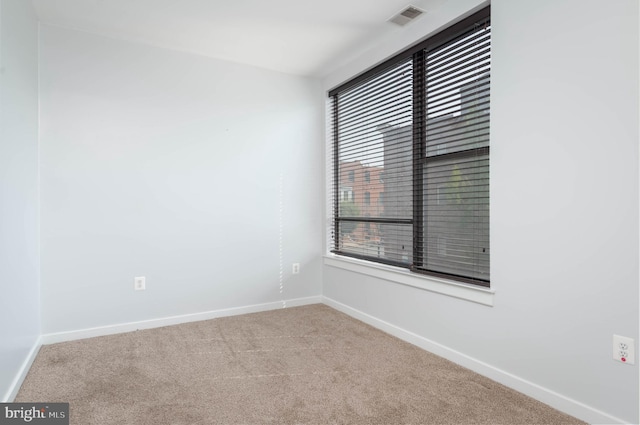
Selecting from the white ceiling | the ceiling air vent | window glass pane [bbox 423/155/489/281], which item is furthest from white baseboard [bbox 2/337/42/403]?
the ceiling air vent

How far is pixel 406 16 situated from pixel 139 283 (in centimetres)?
295

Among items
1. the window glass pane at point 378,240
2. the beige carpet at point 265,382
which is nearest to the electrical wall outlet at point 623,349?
the beige carpet at point 265,382

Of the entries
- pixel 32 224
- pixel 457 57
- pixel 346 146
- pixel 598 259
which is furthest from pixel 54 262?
pixel 598 259

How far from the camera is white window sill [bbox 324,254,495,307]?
2260 mm

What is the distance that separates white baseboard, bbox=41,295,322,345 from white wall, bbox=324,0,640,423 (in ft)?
6.08

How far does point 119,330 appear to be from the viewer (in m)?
3.02

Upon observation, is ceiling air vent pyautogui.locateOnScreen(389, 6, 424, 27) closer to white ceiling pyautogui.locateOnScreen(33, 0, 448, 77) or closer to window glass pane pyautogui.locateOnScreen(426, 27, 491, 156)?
white ceiling pyautogui.locateOnScreen(33, 0, 448, 77)

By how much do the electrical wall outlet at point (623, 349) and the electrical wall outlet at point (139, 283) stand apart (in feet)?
10.4

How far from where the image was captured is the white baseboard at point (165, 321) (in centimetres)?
283

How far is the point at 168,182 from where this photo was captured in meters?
3.22

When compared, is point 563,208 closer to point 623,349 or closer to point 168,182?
point 623,349

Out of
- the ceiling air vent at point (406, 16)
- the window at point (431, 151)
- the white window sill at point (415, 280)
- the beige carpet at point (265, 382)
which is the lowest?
the beige carpet at point (265, 382)

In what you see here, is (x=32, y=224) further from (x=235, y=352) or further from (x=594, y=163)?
(x=594, y=163)

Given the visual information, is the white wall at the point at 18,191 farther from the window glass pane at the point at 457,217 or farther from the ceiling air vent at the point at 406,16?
the window glass pane at the point at 457,217
